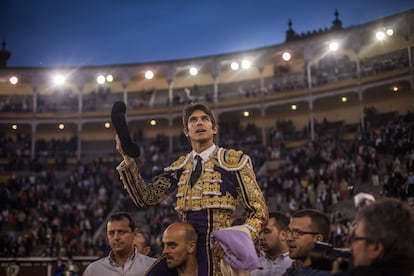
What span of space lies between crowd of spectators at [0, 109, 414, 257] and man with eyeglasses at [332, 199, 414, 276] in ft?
41.2

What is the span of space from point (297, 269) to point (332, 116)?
28.1 meters

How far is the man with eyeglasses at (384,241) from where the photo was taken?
1986 millimetres

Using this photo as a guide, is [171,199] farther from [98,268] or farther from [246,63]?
[98,268]

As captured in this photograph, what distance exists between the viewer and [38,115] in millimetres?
33406

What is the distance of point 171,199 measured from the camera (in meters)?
21.3

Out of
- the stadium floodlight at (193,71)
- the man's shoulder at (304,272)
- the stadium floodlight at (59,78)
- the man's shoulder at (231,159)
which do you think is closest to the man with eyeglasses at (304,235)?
the man's shoulder at (304,272)

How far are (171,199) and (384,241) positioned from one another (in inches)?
771

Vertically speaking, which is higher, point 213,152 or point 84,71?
point 84,71

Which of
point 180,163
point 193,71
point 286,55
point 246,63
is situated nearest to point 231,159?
point 180,163

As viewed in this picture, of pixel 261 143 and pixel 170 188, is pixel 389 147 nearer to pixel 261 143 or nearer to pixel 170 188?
pixel 261 143

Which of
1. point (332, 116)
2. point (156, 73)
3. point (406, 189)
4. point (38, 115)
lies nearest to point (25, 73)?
point (38, 115)

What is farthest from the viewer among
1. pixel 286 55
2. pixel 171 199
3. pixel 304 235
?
pixel 286 55

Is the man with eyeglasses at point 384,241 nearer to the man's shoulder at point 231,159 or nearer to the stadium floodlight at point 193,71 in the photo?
the man's shoulder at point 231,159

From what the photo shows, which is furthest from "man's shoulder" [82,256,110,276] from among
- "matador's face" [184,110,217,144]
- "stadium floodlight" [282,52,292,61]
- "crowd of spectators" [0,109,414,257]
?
"stadium floodlight" [282,52,292,61]
